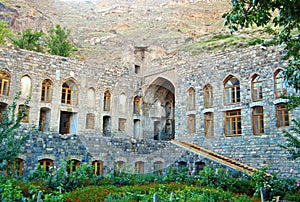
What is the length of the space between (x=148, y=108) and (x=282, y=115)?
1120 cm

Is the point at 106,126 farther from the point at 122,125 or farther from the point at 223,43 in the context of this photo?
the point at 223,43

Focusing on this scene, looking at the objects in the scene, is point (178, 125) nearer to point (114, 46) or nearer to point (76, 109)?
point (76, 109)

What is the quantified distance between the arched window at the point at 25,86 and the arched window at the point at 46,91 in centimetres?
93

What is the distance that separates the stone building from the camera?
51.3ft

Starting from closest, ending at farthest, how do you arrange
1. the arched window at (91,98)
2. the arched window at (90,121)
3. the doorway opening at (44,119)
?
the doorway opening at (44,119), the arched window at (90,121), the arched window at (91,98)

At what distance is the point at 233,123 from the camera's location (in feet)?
58.2

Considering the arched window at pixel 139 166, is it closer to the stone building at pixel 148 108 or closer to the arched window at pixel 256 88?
the stone building at pixel 148 108

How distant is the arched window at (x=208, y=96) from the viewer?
62.4 ft

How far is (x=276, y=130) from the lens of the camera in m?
15.6

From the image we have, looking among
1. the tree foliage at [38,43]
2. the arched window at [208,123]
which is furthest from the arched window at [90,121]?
the tree foliage at [38,43]

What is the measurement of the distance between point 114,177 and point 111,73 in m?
11.5

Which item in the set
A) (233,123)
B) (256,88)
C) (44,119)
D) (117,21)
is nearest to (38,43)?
(44,119)

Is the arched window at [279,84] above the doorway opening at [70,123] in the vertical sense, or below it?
above

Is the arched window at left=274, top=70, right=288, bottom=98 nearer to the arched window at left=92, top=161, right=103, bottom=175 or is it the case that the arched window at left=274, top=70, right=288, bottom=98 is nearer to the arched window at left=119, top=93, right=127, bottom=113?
the arched window at left=92, top=161, right=103, bottom=175
